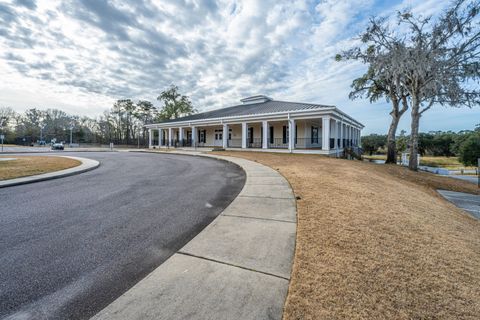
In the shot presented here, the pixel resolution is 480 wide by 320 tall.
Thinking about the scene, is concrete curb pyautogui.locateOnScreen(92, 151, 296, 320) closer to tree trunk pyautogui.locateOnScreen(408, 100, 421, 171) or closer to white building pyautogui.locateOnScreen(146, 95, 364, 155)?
white building pyautogui.locateOnScreen(146, 95, 364, 155)

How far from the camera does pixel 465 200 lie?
8.16m

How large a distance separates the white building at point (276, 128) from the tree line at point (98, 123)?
1524 centimetres

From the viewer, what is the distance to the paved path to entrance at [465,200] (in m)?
6.76

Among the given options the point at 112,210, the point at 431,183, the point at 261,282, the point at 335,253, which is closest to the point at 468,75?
the point at 431,183

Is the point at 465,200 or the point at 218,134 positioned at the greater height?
the point at 218,134

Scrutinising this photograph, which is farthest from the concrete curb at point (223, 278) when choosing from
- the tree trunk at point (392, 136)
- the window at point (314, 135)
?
the window at point (314, 135)

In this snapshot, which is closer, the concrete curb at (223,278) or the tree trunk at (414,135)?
the concrete curb at (223,278)

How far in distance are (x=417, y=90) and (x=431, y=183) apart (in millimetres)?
6525

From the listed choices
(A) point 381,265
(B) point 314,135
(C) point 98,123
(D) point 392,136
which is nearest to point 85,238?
(A) point 381,265

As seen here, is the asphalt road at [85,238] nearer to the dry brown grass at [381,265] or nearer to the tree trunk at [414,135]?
the dry brown grass at [381,265]

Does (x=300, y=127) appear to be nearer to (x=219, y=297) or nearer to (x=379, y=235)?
(x=379, y=235)

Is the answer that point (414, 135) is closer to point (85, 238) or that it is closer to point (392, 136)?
point (392, 136)

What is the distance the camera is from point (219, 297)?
200 centimetres

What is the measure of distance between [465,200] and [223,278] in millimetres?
10584
